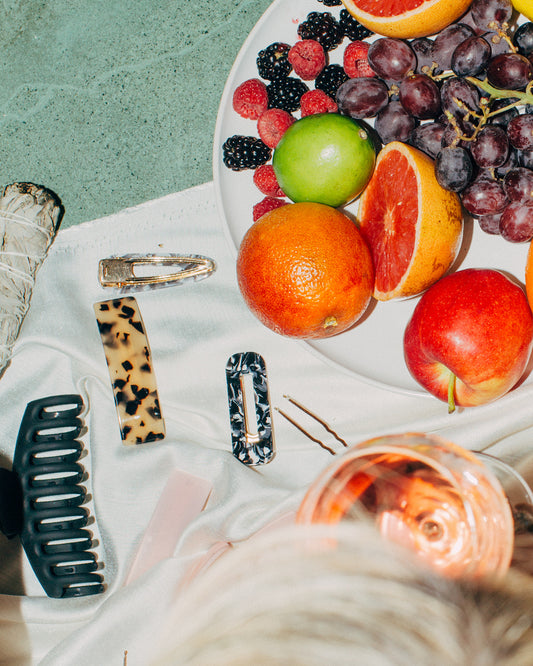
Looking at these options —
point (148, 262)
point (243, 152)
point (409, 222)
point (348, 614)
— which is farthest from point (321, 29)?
point (348, 614)

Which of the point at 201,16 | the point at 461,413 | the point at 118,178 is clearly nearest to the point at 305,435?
the point at 461,413

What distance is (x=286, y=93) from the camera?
84cm

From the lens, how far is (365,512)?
0.65 m

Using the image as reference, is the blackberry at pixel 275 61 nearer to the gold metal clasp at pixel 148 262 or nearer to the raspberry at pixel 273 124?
the raspberry at pixel 273 124

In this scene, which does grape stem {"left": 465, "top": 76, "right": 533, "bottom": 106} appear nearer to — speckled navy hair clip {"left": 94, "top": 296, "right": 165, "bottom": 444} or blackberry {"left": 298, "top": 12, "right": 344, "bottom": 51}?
blackberry {"left": 298, "top": 12, "right": 344, "bottom": 51}

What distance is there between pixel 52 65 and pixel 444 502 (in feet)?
3.08

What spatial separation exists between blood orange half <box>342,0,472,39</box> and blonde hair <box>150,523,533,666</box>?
596 mm

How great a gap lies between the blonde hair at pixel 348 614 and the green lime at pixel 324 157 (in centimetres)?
42

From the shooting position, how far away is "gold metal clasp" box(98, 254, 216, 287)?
94cm

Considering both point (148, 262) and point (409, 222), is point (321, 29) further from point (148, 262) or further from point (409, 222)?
point (148, 262)

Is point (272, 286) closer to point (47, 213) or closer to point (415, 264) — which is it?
point (415, 264)

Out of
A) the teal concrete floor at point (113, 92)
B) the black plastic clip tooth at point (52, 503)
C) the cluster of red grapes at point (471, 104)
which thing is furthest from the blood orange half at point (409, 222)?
the black plastic clip tooth at point (52, 503)

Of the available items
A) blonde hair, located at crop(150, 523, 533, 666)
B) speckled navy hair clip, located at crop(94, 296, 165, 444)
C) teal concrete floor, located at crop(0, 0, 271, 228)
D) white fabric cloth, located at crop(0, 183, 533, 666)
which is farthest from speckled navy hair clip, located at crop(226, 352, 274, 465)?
teal concrete floor, located at crop(0, 0, 271, 228)

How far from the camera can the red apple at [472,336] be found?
2.43 ft
